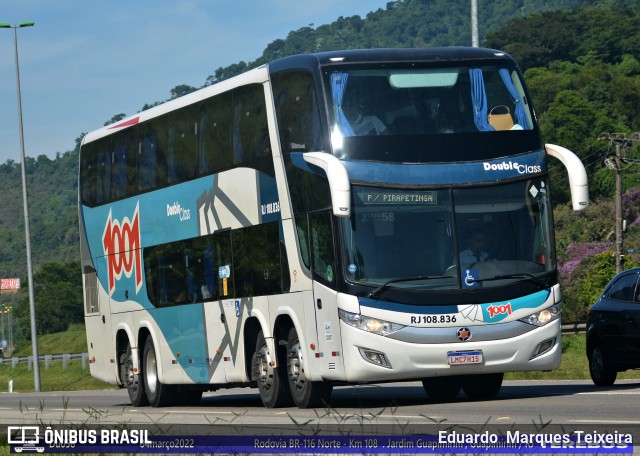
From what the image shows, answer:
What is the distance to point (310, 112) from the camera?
17.9 m

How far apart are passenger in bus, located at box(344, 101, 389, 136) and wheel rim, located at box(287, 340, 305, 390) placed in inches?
110

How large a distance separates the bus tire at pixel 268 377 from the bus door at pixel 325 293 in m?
1.37

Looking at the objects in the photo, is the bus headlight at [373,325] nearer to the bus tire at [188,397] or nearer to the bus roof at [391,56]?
the bus roof at [391,56]

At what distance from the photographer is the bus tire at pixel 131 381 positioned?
24328 millimetres

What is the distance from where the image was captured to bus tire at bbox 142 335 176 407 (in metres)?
23.5

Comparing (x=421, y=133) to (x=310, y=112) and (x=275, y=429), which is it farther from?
(x=275, y=429)

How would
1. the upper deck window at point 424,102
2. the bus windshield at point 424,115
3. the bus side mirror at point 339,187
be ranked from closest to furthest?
the bus side mirror at point 339,187 → the bus windshield at point 424,115 → the upper deck window at point 424,102

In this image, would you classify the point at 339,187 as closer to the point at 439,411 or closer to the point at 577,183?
the point at 439,411

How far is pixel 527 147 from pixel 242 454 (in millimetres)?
8148

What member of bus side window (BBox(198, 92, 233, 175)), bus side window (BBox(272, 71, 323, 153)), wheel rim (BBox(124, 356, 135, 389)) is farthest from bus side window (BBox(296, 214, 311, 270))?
wheel rim (BBox(124, 356, 135, 389))

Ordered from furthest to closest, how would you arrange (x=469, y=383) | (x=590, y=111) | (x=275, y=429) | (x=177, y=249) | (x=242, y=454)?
1. (x=590, y=111)
2. (x=177, y=249)
3. (x=469, y=383)
4. (x=275, y=429)
5. (x=242, y=454)

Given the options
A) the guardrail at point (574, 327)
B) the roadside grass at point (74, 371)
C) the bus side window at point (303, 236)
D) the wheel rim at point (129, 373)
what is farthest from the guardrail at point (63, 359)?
the bus side window at point (303, 236)

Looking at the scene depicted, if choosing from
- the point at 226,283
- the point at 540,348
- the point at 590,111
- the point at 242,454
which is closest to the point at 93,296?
the point at 226,283

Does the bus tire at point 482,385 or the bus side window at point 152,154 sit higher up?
the bus side window at point 152,154
